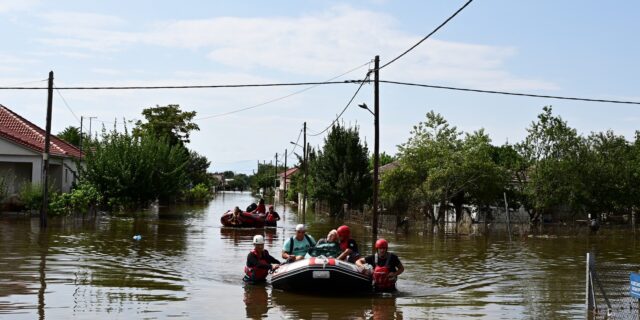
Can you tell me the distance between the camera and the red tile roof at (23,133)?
1709 inches

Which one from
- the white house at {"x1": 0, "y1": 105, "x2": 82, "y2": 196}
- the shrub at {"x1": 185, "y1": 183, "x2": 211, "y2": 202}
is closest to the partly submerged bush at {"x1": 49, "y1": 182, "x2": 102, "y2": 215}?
the white house at {"x1": 0, "y1": 105, "x2": 82, "y2": 196}

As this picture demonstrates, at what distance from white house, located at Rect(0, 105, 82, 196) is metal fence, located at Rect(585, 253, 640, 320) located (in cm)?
3118

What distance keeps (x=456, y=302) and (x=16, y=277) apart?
31.3 feet

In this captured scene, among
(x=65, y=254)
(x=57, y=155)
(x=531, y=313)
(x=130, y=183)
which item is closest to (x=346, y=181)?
(x=130, y=183)

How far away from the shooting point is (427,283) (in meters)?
19.3

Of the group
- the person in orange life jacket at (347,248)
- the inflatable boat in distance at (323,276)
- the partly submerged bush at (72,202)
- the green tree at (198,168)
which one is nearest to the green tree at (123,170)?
the partly submerged bush at (72,202)

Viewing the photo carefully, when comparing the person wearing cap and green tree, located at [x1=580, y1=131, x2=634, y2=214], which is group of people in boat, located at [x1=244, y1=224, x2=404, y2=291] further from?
green tree, located at [x1=580, y1=131, x2=634, y2=214]

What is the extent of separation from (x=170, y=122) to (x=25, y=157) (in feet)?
111

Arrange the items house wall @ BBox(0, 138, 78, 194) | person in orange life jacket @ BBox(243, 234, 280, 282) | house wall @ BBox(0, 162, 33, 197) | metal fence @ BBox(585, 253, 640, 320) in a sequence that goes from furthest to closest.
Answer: house wall @ BBox(0, 162, 33, 197), house wall @ BBox(0, 138, 78, 194), person in orange life jacket @ BBox(243, 234, 280, 282), metal fence @ BBox(585, 253, 640, 320)

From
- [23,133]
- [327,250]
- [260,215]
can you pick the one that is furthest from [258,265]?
[23,133]

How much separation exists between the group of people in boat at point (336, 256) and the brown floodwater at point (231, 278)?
0.41 m


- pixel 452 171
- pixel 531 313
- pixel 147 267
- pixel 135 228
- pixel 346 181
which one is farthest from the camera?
pixel 346 181

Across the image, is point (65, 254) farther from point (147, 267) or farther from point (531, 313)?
point (531, 313)

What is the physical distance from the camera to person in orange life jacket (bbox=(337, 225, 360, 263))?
57.4 feet
